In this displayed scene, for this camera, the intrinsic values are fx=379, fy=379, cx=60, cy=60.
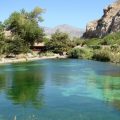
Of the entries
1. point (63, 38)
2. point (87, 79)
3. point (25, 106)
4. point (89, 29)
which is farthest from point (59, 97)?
point (89, 29)

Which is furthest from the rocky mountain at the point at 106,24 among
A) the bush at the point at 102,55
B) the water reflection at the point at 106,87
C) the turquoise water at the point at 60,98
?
the turquoise water at the point at 60,98

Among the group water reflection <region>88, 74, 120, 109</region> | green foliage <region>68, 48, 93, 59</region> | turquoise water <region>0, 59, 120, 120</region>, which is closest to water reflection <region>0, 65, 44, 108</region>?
turquoise water <region>0, 59, 120, 120</region>

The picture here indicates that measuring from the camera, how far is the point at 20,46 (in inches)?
2800

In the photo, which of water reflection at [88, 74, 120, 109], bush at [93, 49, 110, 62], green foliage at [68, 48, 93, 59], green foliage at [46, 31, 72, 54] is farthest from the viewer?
green foliage at [46, 31, 72, 54]

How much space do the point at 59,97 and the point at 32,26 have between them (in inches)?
2106

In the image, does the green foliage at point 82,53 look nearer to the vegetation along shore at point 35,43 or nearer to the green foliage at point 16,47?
the vegetation along shore at point 35,43

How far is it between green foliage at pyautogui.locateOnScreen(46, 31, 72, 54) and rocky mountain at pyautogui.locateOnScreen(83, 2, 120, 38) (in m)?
30.1

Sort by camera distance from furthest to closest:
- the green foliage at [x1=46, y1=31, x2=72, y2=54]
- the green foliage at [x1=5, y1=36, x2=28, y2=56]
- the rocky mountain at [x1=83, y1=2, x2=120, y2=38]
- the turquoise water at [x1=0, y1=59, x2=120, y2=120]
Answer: the rocky mountain at [x1=83, y1=2, x2=120, y2=38], the green foliage at [x1=46, y1=31, x2=72, y2=54], the green foliage at [x1=5, y1=36, x2=28, y2=56], the turquoise water at [x1=0, y1=59, x2=120, y2=120]

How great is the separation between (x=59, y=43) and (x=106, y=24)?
39.8 m

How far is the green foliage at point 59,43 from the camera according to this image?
252 ft

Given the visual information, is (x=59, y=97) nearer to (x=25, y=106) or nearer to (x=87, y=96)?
(x=87, y=96)

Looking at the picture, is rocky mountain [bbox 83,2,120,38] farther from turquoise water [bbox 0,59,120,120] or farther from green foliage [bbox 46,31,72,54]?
turquoise water [bbox 0,59,120,120]

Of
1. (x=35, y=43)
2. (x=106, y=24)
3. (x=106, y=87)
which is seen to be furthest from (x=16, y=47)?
(x=106, y=24)

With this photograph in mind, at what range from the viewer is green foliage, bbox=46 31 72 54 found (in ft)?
252
